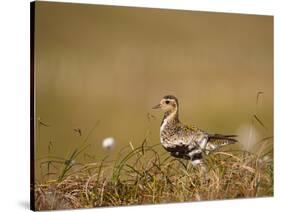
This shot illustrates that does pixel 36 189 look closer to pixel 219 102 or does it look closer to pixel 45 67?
pixel 45 67

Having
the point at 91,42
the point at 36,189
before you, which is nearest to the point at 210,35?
the point at 91,42

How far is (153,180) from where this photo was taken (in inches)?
295

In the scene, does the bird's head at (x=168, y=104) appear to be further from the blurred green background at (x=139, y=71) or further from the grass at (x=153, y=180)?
the grass at (x=153, y=180)

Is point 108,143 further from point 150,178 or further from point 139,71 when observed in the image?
point 139,71

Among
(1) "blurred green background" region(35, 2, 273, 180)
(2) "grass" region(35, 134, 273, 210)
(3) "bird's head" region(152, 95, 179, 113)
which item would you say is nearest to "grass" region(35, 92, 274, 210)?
(2) "grass" region(35, 134, 273, 210)

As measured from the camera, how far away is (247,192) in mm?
7965

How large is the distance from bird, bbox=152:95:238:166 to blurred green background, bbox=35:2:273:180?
0.20 ft

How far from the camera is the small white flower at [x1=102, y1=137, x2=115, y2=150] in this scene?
7301 millimetres

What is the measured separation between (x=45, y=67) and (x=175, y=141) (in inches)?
61.1

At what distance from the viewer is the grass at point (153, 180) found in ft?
23.5

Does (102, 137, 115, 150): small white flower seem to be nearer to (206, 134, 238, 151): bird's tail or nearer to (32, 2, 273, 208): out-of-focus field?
(32, 2, 273, 208): out-of-focus field

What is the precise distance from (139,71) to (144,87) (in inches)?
6.4

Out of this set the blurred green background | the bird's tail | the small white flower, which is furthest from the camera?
the bird's tail

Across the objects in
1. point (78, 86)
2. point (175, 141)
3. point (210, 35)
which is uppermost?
point (210, 35)
